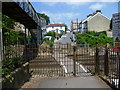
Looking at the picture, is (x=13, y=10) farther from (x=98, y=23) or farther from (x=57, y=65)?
(x=98, y=23)

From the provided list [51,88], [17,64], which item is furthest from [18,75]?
[51,88]

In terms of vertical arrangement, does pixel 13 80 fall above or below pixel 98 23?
below

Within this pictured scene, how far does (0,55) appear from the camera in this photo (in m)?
5.52

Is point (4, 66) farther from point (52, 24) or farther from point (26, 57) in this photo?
point (52, 24)

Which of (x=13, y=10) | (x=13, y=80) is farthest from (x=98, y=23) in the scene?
(x=13, y=80)

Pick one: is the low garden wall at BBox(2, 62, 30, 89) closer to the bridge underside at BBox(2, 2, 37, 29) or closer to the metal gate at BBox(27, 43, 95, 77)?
the bridge underside at BBox(2, 2, 37, 29)

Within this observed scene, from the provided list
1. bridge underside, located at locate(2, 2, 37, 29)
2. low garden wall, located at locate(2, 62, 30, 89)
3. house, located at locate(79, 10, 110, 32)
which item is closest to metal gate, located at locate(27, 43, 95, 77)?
bridge underside, located at locate(2, 2, 37, 29)

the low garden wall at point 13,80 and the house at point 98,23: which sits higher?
the house at point 98,23

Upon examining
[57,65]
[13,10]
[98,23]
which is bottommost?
[57,65]

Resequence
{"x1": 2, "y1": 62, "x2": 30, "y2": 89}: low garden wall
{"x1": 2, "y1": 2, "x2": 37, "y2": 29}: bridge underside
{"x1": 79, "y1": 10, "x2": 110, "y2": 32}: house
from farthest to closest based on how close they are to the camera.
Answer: {"x1": 79, "y1": 10, "x2": 110, "y2": 32}: house
{"x1": 2, "y1": 2, "x2": 37, "y2": 29}: bridge underside
{"x1": 2, "y1": 62, "x2": 30, "y2": 89}: low garden wall

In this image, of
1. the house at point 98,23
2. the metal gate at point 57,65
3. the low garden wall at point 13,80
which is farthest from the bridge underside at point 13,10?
the house at point 98,23

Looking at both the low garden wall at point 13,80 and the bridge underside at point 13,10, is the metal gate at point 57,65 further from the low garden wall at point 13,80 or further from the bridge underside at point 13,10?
the low garden wall at point 13,80

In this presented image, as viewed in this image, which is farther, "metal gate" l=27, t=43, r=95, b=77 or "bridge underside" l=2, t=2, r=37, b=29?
"metal gate" l=27, t=43, r=95, b=77

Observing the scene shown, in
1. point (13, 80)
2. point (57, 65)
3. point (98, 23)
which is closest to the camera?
point (13, 80)
